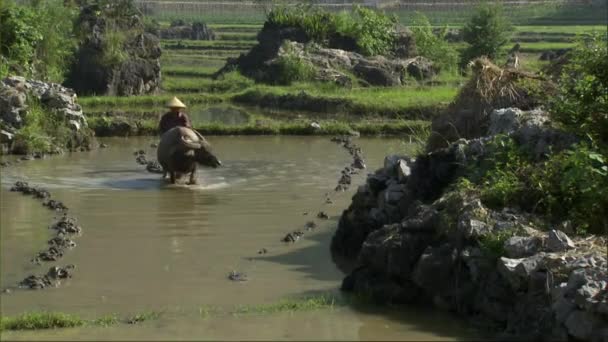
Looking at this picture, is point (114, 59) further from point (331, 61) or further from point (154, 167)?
point (154, 167)

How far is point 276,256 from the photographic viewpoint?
11906 millimetres

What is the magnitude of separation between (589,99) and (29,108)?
11.0 metres

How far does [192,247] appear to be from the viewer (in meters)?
12.1

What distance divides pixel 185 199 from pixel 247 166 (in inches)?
127

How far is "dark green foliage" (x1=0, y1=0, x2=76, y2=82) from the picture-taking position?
23.7 meters

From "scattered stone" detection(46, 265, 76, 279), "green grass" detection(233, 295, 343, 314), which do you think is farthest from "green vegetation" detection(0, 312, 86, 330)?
"scattered stone" detection(46, 265, 76, 279)

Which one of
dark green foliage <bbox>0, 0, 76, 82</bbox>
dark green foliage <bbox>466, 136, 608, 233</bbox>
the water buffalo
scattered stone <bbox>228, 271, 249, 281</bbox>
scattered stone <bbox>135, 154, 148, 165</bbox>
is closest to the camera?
dark green foliage <bbox>466, 136, 608, 233</bbox>

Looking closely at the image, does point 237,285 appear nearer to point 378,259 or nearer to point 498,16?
point 378,259

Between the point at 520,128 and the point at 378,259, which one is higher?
the point at 520,128

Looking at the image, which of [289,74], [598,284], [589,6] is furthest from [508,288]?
[589,6]

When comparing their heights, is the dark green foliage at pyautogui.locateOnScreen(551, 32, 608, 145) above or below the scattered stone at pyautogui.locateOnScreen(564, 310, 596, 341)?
above

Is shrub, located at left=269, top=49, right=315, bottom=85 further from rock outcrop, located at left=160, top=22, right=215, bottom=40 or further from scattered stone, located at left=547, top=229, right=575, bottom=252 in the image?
scattered stone, located at left=547, top=229, right=575, bottom=252

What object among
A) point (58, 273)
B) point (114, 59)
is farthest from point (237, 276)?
point (114, 59)

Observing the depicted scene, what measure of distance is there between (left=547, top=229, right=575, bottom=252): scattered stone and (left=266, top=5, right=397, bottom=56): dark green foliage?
22.6 m
